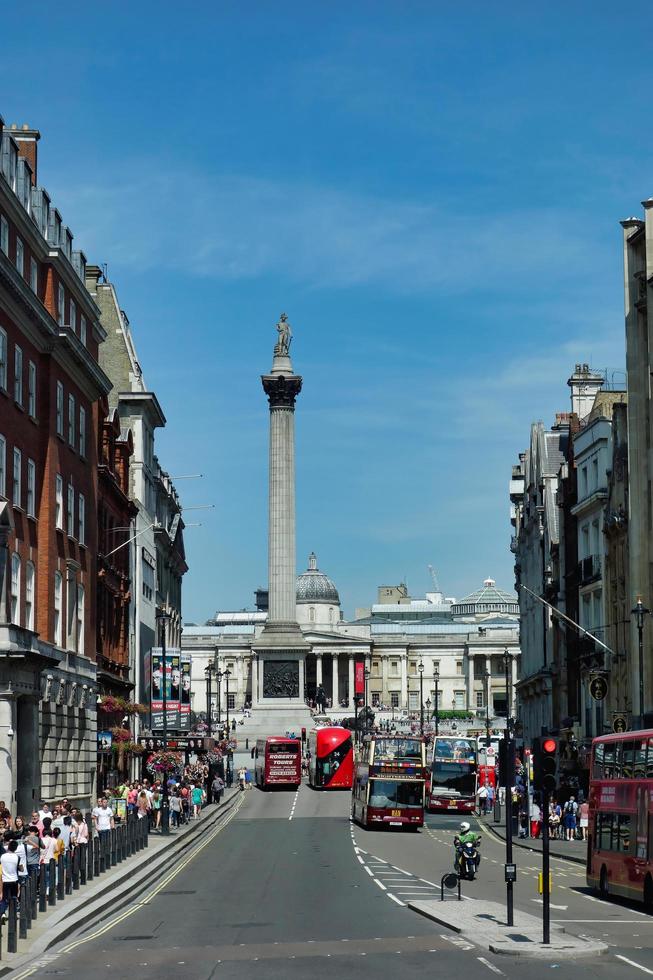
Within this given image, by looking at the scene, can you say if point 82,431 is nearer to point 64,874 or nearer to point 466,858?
point 466,858

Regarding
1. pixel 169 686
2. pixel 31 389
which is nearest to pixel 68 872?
pixel 31 389

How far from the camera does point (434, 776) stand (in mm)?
84750

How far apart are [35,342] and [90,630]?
15.1 meters

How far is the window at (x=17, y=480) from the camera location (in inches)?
1964

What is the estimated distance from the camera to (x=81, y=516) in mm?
61344

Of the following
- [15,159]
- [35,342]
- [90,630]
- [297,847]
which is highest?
[15,159]

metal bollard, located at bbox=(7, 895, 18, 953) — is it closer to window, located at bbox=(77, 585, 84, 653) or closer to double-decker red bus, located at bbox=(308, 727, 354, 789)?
window, located at bbox=(77, 585, 84, 653)

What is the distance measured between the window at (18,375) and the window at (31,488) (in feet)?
7.64

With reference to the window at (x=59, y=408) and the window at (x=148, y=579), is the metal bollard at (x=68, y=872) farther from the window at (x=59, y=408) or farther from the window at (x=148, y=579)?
the window at (x=148, y=579)

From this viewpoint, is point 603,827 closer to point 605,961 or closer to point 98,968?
point 605,961

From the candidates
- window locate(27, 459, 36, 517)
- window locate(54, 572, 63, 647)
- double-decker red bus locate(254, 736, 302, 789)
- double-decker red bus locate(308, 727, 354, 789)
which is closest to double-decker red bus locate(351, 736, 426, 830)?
window locate(54, 572, 63, 647)

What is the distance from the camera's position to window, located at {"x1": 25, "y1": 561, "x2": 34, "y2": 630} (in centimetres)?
5144

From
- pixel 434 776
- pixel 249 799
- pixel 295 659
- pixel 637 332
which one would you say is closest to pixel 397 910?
pixel 637 332

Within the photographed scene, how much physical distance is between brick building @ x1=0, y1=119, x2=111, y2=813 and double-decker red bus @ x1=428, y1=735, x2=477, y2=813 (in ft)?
84.3
